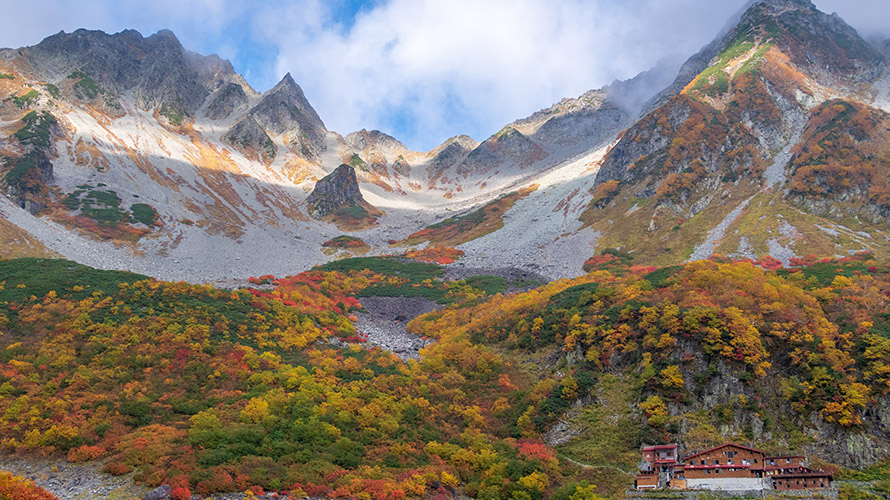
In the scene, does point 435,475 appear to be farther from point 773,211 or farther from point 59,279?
point 773,211

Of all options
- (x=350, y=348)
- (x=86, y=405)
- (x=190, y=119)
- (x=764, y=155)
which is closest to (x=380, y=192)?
(x=190, y=119)

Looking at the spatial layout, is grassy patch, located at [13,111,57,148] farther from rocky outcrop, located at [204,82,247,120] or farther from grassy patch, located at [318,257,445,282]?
rocky outcrop, located at [204,82,247,120]

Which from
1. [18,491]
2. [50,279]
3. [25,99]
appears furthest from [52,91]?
[18,491]

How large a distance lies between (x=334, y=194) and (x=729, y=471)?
121598 mm

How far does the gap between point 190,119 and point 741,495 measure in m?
174

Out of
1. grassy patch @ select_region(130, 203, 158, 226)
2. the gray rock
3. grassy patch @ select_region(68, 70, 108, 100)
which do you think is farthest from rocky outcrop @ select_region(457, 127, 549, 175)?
the gray rock

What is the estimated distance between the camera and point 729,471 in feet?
67.8

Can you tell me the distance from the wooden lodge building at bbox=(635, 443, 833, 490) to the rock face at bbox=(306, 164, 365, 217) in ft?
375

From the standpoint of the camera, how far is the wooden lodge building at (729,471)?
20.2m

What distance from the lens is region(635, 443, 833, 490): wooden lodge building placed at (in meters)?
20.2

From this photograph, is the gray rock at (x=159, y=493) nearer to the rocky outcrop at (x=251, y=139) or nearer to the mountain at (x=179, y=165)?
the mountain at (x=179, y=165)

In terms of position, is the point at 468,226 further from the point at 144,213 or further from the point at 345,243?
the point at 144,213

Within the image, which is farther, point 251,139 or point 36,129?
point 251,139

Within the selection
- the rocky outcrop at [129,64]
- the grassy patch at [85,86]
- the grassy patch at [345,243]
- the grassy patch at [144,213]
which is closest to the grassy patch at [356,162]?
the rocky outcrop at [129,64]
